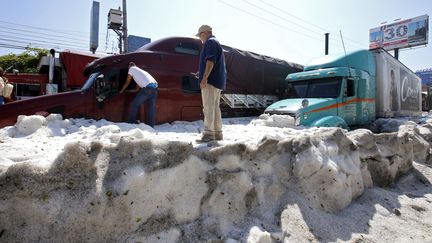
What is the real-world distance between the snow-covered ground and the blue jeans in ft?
3.90

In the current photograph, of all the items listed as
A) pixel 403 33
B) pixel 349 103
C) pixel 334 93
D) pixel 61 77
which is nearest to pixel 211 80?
pixel 334 93

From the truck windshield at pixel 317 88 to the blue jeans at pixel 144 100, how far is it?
4695 millimetres

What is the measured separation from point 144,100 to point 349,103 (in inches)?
227

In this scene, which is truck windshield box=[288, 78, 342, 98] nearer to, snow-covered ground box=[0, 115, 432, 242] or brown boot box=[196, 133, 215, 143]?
snow-covered ground box=[0, 115, 432, 242]

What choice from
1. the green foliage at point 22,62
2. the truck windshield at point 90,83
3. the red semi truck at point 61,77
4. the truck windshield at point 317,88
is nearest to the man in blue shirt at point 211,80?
the truck windshield at point 90,83

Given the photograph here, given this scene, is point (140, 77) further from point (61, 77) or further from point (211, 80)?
point (61, 77)

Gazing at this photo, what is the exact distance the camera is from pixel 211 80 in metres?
3.85

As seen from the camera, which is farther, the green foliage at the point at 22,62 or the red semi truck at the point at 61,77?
the green foliage at the point at 22,62

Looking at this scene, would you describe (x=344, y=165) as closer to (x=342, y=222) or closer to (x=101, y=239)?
(x=342, y=222)

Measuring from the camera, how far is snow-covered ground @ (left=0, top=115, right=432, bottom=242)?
2.29 metres

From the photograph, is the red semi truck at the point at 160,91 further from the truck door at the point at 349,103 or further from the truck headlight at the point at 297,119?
the truck door at the point at 349,103

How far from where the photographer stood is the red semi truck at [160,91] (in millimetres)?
5277

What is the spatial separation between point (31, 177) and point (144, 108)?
3713mm

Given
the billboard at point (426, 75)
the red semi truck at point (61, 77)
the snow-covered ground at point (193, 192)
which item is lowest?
the snow-covered ground at point (193, 192)
